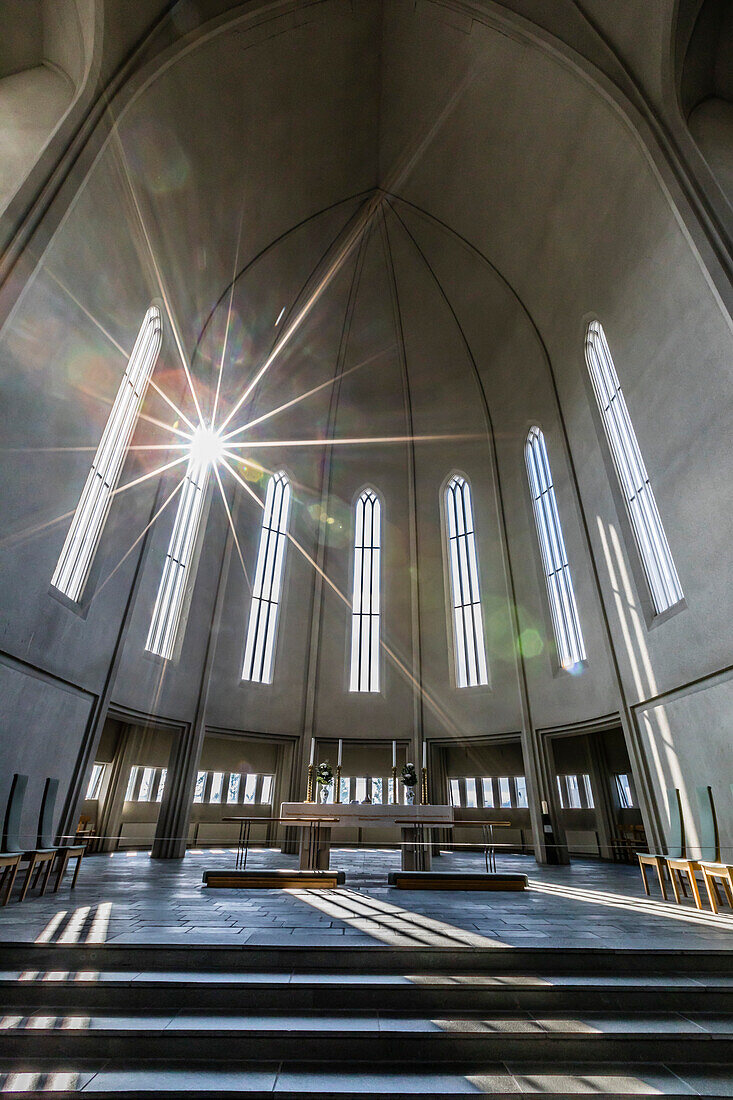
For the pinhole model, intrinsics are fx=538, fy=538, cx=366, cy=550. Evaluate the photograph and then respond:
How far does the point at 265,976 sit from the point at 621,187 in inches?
490

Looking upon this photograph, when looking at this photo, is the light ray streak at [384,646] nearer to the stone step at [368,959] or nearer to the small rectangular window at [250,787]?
the small rectangular window at [250,787]

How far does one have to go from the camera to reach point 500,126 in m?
12.1

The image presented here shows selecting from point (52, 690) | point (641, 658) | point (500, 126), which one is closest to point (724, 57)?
point (500, 126)

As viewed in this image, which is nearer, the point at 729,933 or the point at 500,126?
the point at 729,933

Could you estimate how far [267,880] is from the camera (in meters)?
6.86

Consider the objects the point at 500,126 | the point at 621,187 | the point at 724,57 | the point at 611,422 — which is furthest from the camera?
the point at 500,126

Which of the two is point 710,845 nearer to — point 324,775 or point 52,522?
point 324,775

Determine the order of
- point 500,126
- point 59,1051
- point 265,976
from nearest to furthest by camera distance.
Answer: point 59,1051 → point 265,976 → point 500,126

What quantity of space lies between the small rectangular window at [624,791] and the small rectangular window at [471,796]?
384 centimetres

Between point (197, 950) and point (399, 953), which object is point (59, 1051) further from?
point (399, 953)

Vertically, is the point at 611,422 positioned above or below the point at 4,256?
above

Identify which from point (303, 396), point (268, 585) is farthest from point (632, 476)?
point (303, 396)

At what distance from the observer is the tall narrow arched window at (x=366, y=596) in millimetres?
14836

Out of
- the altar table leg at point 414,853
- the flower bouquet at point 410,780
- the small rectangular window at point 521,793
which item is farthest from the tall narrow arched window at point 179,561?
the small rectangular window at point 521,793
